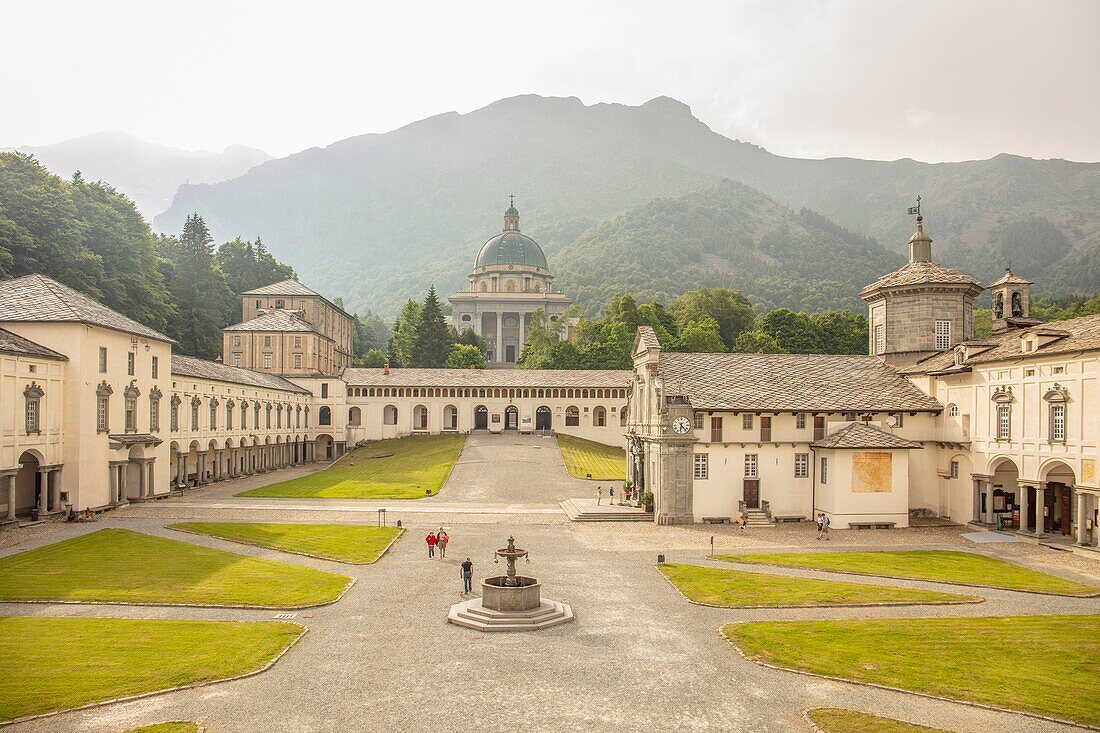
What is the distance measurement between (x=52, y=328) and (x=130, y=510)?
11.5 metres

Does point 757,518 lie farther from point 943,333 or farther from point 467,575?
point 467,575

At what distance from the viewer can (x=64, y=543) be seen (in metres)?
33.7

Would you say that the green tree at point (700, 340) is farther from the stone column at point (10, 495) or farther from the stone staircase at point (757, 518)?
the stone column at point (10, 495)

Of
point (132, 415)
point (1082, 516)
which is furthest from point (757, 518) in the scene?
point (132, 415)

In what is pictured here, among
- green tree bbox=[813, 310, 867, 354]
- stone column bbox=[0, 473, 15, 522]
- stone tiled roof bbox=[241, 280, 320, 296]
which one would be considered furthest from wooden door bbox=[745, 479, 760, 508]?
stone tiled roof bbox=[241, 280, 320, 296]

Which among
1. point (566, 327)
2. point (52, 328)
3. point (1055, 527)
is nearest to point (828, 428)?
point (1055, 527)

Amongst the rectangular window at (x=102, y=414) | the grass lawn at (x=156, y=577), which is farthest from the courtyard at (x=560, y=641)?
the rectangular window at (x=102, y=414)

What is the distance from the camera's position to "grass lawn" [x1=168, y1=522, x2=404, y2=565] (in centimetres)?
3347

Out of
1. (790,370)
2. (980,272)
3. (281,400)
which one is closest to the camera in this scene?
(790,370)

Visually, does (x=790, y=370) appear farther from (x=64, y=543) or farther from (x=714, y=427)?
(x=64, y=543)

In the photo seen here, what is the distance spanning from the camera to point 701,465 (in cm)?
4472

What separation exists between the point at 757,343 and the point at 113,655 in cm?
9272

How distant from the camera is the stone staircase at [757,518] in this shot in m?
44.2

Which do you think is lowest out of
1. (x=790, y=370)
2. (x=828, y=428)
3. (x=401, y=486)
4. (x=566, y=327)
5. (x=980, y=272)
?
(x=401, y=486)
